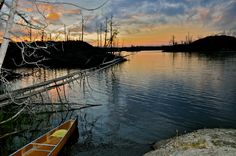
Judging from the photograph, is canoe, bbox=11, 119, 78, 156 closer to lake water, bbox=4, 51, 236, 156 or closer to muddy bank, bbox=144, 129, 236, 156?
lake water, bbox=4, 51, 236, 156

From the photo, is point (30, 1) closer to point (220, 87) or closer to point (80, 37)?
point (220, 87)

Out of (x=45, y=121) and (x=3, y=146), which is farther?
(x=45, y=121)

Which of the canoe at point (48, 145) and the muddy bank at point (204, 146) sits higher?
the muddy bank at point (204, 146)

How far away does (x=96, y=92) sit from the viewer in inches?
1371

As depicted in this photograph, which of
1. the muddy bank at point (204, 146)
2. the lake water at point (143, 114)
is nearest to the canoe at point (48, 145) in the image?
the lake water at point (143, 114)

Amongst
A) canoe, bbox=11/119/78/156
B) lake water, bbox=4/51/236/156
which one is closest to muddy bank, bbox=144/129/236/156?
lake water, bbox=4/51/236/156

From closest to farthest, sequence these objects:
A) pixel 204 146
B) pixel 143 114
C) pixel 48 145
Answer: pixel 204 146 → pixel 48 145 → pixel 143 114

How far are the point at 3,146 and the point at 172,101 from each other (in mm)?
19253

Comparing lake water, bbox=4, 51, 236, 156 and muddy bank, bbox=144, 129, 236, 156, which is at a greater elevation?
muddy bank, bbox=144, 129, 236, 156

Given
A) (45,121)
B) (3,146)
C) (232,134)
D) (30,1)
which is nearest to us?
(30,1)

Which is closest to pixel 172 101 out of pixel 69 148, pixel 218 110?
pixel 218 110

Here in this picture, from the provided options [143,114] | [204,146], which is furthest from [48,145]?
[143,114]

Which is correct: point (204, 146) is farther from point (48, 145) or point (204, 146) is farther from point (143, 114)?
point (143, 114)

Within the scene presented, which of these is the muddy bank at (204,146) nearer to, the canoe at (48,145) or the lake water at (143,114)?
the lake water at (143,114)
